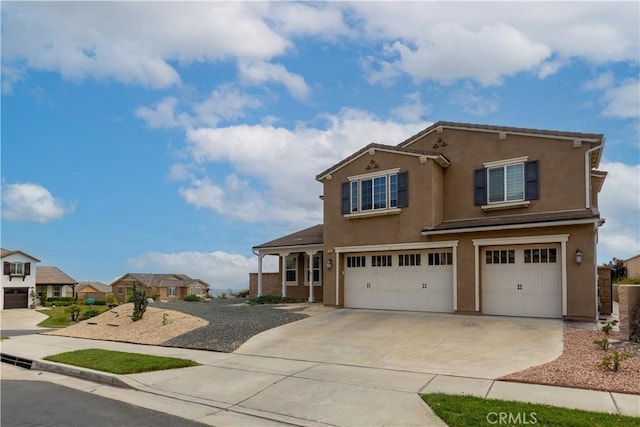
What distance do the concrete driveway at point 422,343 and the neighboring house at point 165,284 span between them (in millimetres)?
46955

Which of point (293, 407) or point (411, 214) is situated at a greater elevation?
point (411, 214)

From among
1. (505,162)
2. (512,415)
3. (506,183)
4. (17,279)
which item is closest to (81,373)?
(512,415)

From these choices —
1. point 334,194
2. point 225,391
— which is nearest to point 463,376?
point 225,391

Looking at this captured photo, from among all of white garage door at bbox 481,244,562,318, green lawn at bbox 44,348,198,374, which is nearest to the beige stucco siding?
white garage door at bbox 481,244,562,318

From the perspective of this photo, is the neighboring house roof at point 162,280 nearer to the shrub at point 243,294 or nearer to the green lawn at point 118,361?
the shrub at point 243,294

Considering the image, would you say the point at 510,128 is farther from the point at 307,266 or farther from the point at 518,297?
the point at 307,266

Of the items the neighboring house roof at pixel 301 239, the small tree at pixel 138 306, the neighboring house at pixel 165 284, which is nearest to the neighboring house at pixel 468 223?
the neighboring house roof at pixel 301 239

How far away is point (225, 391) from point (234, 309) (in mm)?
11594

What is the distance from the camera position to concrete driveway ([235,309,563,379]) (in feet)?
34.0

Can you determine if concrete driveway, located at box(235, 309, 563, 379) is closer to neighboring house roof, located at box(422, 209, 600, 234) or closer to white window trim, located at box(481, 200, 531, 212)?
neighboring house roof, located at box(422, 209, 600, 234)

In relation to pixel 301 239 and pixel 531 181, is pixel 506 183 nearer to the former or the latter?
pixel 531 181

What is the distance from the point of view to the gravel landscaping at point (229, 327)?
13.6 meters

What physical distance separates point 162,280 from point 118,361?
52.7m

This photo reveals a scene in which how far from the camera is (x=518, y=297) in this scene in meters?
16.0
